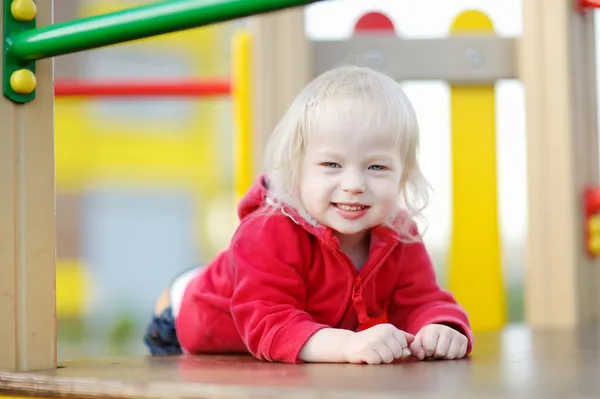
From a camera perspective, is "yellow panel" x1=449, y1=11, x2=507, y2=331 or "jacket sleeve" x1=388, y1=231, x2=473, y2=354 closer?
"jacket sleeve" x1=388, y1=231, x2=473, y2=354

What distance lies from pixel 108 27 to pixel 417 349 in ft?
1.57

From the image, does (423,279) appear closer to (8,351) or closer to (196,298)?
(196,298)

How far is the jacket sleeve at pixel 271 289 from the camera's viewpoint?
3.16 ft

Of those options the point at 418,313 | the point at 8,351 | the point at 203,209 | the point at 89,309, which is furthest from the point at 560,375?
the point at 89,309

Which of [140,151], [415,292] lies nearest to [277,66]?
[415,292]

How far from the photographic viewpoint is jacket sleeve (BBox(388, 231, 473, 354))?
1.09 metres

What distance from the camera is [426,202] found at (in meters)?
1.13

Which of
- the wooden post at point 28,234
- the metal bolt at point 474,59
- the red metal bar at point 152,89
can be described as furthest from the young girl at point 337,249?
the red metal bar at point 152,89

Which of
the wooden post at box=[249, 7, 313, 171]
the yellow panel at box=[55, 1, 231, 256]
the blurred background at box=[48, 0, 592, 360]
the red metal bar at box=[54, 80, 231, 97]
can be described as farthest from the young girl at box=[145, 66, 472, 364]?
the yellow panel at box=[55, 1, 231, 256]

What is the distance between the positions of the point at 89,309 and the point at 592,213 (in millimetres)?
1829

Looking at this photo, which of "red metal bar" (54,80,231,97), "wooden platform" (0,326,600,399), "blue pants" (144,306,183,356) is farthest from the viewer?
"red metal bar" (54,80,231,97)

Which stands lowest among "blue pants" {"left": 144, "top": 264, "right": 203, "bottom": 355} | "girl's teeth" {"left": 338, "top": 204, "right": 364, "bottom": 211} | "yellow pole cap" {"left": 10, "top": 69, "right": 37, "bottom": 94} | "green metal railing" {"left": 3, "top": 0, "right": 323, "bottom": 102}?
"blue pants" {"left": 144, "top": 264, "right": 203, "bottom": 355}

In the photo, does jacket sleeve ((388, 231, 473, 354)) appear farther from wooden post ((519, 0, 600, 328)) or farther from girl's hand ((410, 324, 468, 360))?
wooden post ((519, 0, 600, 328))

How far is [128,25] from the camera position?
2.75ft
